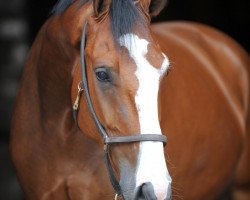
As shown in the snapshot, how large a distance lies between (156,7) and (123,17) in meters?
0.32

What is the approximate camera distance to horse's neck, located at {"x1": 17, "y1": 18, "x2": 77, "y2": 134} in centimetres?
350

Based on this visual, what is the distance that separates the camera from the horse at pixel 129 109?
10.1ft

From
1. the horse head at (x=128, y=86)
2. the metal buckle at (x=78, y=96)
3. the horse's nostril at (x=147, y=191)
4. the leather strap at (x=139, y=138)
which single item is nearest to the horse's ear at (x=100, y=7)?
the horse head at (x=128, y=86)

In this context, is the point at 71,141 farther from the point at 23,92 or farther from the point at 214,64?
the point at 214,64

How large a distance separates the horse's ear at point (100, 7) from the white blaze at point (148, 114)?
0.52ft

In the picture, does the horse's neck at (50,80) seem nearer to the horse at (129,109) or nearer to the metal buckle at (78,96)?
the horse at (129,109)

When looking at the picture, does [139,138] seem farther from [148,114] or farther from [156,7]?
[156,7]

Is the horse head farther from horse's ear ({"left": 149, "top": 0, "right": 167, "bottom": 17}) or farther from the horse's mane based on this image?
horse's ear ({"left": 149, "top": 0, "right": 167, "bottom": 17})

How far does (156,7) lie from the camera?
3459mm

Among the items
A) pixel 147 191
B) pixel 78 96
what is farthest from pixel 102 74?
pixel 147 191

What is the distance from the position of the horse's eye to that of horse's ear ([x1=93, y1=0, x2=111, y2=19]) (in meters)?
0.24

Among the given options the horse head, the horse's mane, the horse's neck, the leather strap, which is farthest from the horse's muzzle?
the horse's neck

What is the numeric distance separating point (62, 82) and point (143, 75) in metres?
0.60

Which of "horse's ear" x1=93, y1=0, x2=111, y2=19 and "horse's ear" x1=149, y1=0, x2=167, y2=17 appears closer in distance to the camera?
"horse's ear" x1=93, y1=0, x2=111, y2=19
